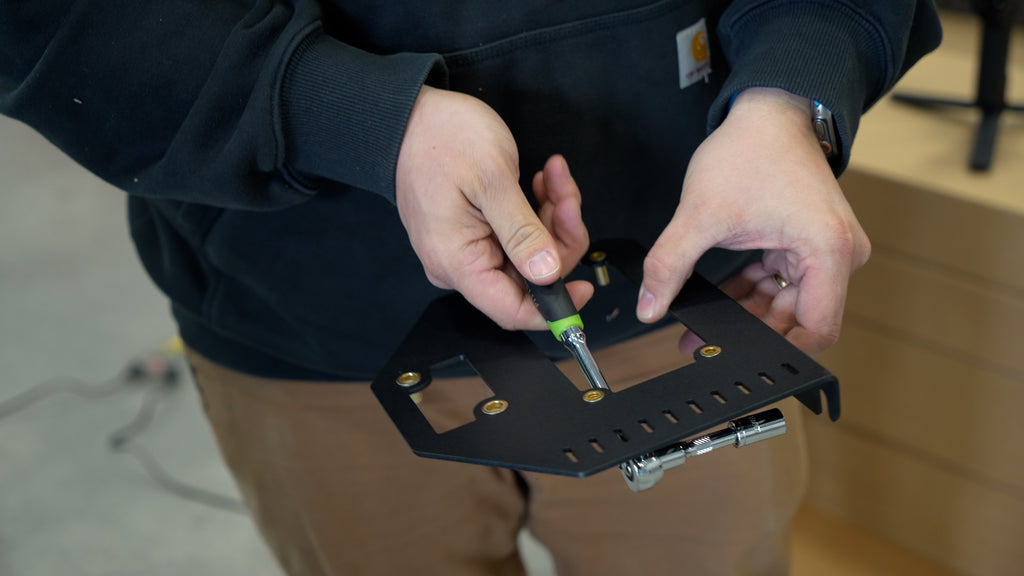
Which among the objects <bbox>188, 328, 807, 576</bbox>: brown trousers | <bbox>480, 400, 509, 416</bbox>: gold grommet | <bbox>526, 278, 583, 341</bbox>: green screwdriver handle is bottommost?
<bbox>188, 328, 807, 576</bbox>: brown trousers

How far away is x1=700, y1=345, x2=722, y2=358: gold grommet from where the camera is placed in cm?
51

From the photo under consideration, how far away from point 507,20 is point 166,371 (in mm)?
1502

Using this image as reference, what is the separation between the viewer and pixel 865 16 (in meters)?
0.58

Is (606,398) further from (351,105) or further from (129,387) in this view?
(129,387)

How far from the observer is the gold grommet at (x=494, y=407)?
50 centimetres

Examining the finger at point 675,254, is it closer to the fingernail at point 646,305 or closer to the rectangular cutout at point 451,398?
the fingernail at point 646,305

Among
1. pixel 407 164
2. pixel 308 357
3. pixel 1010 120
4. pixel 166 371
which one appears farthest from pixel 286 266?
pixel 166 371

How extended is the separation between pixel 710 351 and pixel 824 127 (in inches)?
6.6

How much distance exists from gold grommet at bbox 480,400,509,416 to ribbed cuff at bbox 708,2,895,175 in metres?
0.24

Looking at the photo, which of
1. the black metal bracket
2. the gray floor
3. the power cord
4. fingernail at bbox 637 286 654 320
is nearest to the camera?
the black metal bracket

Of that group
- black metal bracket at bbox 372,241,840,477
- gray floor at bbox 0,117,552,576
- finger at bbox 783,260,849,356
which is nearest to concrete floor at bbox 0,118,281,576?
gray floor at bbox 0,117,552,576

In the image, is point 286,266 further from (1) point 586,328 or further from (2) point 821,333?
(2) point 821,333

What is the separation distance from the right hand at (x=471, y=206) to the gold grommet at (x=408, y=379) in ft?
0.20

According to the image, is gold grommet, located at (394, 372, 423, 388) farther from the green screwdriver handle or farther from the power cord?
the power cord
